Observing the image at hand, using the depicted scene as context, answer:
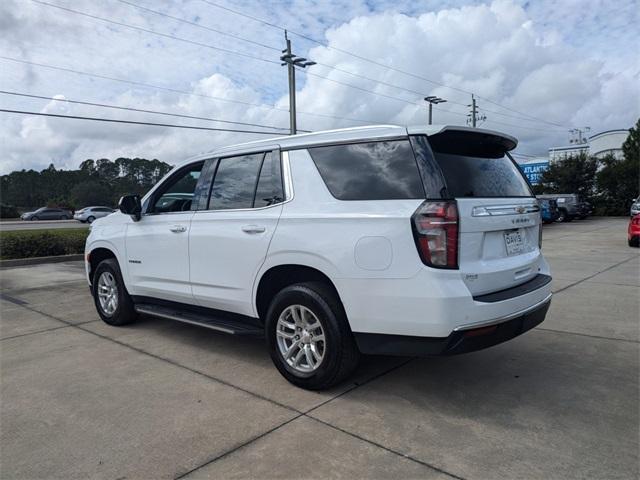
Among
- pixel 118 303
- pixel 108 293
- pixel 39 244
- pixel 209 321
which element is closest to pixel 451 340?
pixel 209 321

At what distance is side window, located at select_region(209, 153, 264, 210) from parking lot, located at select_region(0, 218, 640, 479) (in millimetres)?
1431

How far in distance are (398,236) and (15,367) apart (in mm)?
3644

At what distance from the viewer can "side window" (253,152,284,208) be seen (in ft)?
12.9

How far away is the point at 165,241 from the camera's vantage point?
482 cm

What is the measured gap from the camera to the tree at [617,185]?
3466 cm

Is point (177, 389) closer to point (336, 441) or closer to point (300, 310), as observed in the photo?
point (300, 310)

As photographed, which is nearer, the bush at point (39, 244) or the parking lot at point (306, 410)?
the parking lot at point (306, 410)

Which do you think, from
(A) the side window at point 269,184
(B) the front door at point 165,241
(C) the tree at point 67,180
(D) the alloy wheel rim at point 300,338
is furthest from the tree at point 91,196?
(D) the alloy wheel rim at point 300,338

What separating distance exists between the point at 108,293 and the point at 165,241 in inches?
58.6

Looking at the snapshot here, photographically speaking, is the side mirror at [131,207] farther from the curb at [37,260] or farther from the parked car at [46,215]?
the parked car at [46,215]

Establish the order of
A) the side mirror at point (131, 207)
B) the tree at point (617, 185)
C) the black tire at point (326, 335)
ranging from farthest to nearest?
the tree at point (617, 185) < the side mirror at point (131, 207) < the black tire at point (326, 335)

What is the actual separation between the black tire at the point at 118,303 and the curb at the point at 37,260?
25.1 ft

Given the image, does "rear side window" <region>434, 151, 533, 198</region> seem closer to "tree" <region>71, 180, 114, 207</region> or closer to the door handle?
the door handle

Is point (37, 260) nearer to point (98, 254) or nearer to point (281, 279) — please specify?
point (98, 254)
